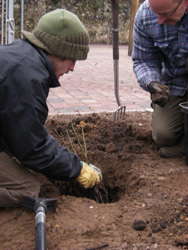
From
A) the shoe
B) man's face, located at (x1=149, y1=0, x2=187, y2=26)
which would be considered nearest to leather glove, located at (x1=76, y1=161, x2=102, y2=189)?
the shoe

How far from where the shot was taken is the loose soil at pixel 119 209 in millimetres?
2117

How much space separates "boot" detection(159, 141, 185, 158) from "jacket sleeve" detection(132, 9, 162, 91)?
25.3 inches

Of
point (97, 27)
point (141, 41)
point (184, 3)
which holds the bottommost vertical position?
point (97, 27)

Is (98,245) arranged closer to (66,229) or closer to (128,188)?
(66,229)

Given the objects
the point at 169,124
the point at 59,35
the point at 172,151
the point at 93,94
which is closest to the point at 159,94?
the point at 169,124

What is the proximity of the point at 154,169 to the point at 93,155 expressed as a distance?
2.18ft

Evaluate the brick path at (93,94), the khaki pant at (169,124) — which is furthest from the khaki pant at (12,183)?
the brick path at (93,94)

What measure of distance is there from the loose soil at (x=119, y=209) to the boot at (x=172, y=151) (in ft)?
0.22

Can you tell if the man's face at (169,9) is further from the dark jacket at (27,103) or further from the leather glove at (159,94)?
the dark jacket at (27,103)

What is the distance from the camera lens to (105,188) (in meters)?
3.29

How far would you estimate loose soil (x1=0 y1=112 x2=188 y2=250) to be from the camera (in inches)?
83.4

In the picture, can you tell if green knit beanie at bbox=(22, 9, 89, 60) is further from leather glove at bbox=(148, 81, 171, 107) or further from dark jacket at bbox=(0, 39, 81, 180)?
leather glove at bbox=(148, 81, 171, 107)

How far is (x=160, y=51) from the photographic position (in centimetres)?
353

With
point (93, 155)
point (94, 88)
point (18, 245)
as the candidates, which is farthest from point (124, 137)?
point (94, 88)
